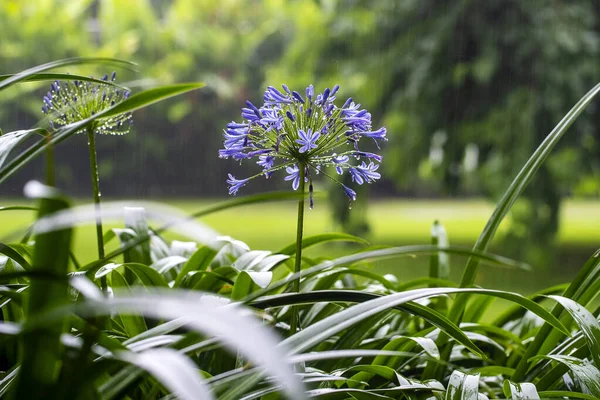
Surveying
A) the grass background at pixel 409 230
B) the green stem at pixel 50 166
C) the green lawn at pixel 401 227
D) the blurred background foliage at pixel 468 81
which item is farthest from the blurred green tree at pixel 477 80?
the green stem at pixel 50 166

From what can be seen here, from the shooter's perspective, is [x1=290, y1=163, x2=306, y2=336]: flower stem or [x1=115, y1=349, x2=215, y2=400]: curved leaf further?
[x1=290, y1=163, x2=306, y2=336]: flower stem

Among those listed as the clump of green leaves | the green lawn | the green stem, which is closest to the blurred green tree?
the green lawn

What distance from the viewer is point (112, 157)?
1195 cm

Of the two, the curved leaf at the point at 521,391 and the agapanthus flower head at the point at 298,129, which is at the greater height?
the agapanthus flower head at the point at 298,129

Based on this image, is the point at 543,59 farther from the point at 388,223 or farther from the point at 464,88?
the point at 388,223

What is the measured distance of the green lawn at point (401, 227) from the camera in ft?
20.7

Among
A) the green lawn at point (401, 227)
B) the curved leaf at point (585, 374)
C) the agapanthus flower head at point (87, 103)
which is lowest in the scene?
the green lawn at point (401, 227)

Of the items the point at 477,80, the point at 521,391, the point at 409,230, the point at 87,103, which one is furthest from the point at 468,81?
the point at 521,391

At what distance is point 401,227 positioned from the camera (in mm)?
9812

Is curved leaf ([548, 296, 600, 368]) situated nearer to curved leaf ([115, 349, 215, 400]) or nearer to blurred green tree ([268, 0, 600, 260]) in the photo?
curved leaf ([115, 349, 215, 400])

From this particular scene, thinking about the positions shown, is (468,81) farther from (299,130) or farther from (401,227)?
(299,130)

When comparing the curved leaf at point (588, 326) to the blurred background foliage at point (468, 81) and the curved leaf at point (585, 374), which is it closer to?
the curved leaf at point (585, 374)

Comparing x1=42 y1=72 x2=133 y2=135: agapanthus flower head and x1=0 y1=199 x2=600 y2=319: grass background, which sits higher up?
x1=42 y1=72 x2=133 y2=135: agapanthus flower head

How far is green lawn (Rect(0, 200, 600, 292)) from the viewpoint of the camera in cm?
632
